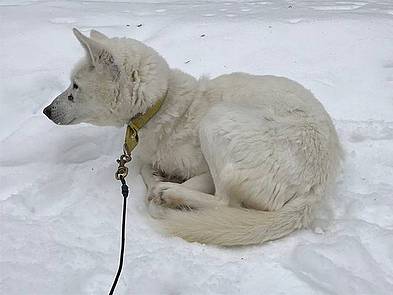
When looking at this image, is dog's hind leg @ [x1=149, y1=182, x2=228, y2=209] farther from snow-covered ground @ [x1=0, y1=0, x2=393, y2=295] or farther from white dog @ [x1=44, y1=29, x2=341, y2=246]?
snow-covered ground @ [x1=0, y1=0, x2=393, y2=295]

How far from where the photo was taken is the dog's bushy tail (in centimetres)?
249

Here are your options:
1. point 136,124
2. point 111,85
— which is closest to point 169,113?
point 136,124

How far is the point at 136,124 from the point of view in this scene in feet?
10.2

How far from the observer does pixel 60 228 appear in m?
2.62

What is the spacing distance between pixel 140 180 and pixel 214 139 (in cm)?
65

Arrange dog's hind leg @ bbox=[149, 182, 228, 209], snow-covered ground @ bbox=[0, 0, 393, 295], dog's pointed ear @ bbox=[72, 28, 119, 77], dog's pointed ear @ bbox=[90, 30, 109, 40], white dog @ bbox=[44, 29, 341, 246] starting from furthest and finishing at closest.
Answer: dog's pointed ear @ bbox=[90, 30, 109, 40]
dog's pointed ear @ bbox=[72, 28, 119, 77]
dog's hind leg @ bbox=[149, 182, 228, 209]
white dog @ bbox=[44, 29, 341, 246]
snow-covered ground @ bbox=[0, 0, 393, 295]

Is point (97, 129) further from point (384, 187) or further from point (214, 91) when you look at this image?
point (384, 187)

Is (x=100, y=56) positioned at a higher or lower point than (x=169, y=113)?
higher

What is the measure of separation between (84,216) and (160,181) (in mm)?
544

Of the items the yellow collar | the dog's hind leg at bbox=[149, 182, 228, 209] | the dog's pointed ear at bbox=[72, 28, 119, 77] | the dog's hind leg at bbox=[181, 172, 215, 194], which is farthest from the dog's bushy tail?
the dog's pointed ear at bbox=[72, 28, 119, 77]

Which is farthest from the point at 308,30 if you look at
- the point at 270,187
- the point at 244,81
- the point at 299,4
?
the point at 270,187

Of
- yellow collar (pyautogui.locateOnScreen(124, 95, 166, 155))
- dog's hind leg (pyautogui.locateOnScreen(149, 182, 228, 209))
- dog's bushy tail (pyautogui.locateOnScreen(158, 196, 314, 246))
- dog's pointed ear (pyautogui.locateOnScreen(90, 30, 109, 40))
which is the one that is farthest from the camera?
dog's pointed ear (pyautogui.locateOnScreen(90, 30, 109, 40))

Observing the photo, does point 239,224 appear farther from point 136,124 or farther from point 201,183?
point 136,124

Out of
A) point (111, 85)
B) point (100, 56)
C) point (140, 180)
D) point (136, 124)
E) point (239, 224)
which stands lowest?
point (140, 180)
